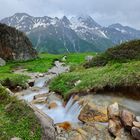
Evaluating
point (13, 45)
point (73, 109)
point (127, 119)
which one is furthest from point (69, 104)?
point (13, 45)

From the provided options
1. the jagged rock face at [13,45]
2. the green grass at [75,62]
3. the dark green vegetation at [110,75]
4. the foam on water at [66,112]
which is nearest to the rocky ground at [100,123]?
the foam on water at [66,112]

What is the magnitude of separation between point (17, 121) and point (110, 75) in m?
11.4

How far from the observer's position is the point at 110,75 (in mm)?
25422

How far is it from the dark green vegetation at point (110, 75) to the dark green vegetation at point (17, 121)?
837cm

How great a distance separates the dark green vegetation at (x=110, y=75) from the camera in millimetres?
23703

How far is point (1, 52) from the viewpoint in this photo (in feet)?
222

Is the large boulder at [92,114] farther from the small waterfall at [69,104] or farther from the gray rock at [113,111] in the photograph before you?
the small waterfall at [69,104]

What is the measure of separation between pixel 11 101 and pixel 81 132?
4.52 m

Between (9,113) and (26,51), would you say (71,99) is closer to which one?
(9,113)

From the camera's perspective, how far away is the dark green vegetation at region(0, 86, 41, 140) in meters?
14.9

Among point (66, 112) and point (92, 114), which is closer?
point (92, 114)

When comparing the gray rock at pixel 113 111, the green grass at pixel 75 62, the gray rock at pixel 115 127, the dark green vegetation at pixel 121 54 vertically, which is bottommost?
the green grass at pixel 75 62

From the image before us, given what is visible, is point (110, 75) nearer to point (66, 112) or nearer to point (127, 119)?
point (66, 112)

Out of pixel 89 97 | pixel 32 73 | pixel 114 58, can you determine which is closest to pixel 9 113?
pixel 89 97
